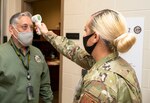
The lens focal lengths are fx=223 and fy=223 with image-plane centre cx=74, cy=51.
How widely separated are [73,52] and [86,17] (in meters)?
0.74

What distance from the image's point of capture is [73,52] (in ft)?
5.06

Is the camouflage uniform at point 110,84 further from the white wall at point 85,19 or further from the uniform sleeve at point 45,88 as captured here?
the uniform sleeve at point 45,88

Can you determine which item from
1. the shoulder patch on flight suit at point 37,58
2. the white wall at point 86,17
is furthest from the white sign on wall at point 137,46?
the shoulder patch on flight suit at point 37,58

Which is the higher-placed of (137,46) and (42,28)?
(42,28)

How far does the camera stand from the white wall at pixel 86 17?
1.75 m

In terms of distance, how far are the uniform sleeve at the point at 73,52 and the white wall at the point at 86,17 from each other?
53cm

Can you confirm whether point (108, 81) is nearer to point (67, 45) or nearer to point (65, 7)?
point (67, 45)

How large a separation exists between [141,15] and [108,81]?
3.07 ft

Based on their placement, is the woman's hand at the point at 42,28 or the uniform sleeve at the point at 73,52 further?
the woman's hand at the point at 42,28

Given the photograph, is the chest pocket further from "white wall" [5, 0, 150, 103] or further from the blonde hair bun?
"white wall" [5, 0, 150, 103]

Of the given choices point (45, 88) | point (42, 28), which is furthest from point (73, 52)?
point (45, 88)

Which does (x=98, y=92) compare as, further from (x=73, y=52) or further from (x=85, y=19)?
(x=85, y=19)

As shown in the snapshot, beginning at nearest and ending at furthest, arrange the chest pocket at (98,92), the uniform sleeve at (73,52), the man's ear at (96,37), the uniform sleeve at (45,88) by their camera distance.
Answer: the chest pocket at (98,92)
the man's ear at (96,37)
the uniform sleeve at (73,52)
the uniform sleeve at (45,88)

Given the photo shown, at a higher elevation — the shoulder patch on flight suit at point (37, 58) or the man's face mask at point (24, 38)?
the man's face mask at point (24, 38)
